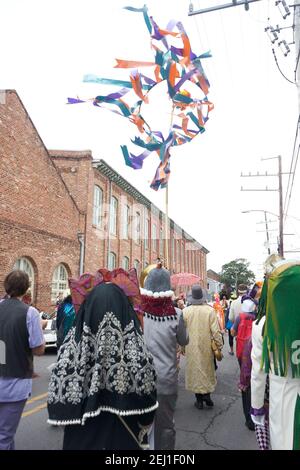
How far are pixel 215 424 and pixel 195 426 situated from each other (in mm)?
288

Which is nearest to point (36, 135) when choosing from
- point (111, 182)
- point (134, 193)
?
point (111, 182)

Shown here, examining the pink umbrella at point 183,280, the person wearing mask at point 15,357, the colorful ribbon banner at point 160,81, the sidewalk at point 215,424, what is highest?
the colorful ribbon banner at point 160,81

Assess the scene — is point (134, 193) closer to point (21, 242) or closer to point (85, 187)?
point (85, 187)

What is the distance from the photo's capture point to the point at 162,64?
6.62 meters

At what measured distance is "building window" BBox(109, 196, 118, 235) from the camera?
24880 millimetres

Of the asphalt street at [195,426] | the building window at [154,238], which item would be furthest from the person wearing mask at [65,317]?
the building window at [154,238]

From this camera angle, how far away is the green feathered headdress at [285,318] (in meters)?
2.50

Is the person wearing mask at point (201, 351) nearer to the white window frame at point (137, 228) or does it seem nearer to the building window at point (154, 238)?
Result: the white window frame at point (137, 228)

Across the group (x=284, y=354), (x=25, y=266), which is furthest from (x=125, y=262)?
(x=284, y=354)

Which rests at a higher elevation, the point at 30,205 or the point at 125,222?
the point at 125,222

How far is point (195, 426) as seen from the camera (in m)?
4.97

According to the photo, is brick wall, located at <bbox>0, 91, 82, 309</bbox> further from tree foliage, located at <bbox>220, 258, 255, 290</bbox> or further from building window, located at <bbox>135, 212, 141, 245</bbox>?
tree foliage, located at <bbox>220, 258, 255, 290</bbox>

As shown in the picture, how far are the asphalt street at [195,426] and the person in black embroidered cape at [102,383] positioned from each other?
1.79 metres

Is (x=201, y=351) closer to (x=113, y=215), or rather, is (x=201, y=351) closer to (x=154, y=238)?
(x=113, y=215)
